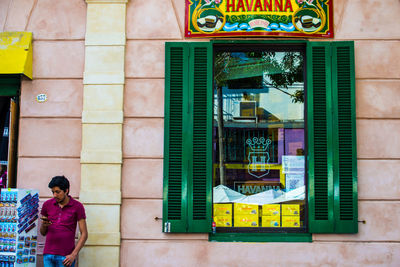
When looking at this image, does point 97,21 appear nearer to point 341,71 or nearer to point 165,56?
point 165,56

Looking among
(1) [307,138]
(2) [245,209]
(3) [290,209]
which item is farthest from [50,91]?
(3) [290,209]

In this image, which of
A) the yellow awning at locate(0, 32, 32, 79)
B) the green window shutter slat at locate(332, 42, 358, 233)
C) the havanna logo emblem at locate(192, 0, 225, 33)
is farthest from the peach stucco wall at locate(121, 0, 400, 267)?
the yellow awning at locate(0, 32, 32, 79)

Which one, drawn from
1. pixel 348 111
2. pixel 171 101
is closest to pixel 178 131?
pixel 171 101

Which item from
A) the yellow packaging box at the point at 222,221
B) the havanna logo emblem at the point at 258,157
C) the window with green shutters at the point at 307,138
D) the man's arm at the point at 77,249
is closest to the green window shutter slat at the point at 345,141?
the window with green shutters at the point at 307,138

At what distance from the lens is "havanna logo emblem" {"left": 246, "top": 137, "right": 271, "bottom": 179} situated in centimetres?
605

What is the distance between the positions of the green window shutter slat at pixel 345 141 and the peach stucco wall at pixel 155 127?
0.42ft

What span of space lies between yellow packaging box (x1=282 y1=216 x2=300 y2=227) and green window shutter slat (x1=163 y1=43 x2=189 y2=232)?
53.3 inches

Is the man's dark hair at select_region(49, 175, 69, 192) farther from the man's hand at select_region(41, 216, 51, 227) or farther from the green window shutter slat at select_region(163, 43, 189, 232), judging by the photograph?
the green window shutter slat at select_region(163, 43, 189, 232)

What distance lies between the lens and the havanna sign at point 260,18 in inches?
232

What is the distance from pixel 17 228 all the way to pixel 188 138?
231cm

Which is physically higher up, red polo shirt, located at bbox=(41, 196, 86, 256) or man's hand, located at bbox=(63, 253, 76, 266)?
red polo shirt, located at bbox=(41, 196, 86, 256)

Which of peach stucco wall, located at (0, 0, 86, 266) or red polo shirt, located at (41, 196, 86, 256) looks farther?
peach stucco wall, located at (0, 0, 86, 266)

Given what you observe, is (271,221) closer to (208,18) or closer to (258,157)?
(258,157)

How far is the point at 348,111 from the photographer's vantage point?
5738mm
